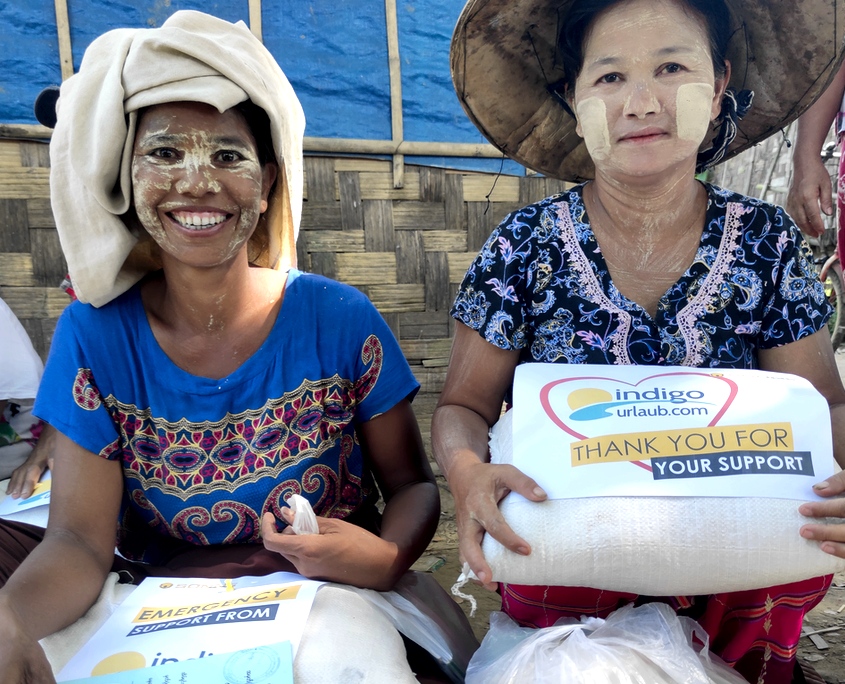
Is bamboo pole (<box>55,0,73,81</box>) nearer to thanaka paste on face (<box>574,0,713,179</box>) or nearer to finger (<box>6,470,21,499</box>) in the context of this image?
finger (<box>6,470,21,499</box>)

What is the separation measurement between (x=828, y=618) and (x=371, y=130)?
3164 mm

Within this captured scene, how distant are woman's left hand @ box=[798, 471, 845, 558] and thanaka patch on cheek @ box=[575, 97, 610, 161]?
0.79 metres

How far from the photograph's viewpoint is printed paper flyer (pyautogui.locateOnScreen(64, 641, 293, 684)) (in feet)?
3.91

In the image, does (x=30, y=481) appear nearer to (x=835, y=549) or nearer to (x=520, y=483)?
(x=520, y=483)

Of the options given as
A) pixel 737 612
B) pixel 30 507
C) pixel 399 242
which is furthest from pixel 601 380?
pixel 399 242

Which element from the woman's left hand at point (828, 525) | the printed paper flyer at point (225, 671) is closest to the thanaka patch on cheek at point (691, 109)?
the woman's left hand at point (828, 525)

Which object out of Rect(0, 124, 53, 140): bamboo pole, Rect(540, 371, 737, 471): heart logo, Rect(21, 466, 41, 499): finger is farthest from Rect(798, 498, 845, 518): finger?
Rect(0, 124, 53, 140): bamboo pole

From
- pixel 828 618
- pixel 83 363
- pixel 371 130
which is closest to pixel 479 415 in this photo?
pixel 83 363

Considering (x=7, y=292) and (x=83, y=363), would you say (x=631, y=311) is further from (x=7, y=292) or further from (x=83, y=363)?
(x=7, y=292)

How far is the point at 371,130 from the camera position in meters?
4.20

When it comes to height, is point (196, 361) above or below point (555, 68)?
below

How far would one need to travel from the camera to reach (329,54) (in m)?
4.06

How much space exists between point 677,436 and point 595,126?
69cm

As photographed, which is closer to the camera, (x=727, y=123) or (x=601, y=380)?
(x=601, y=380)
